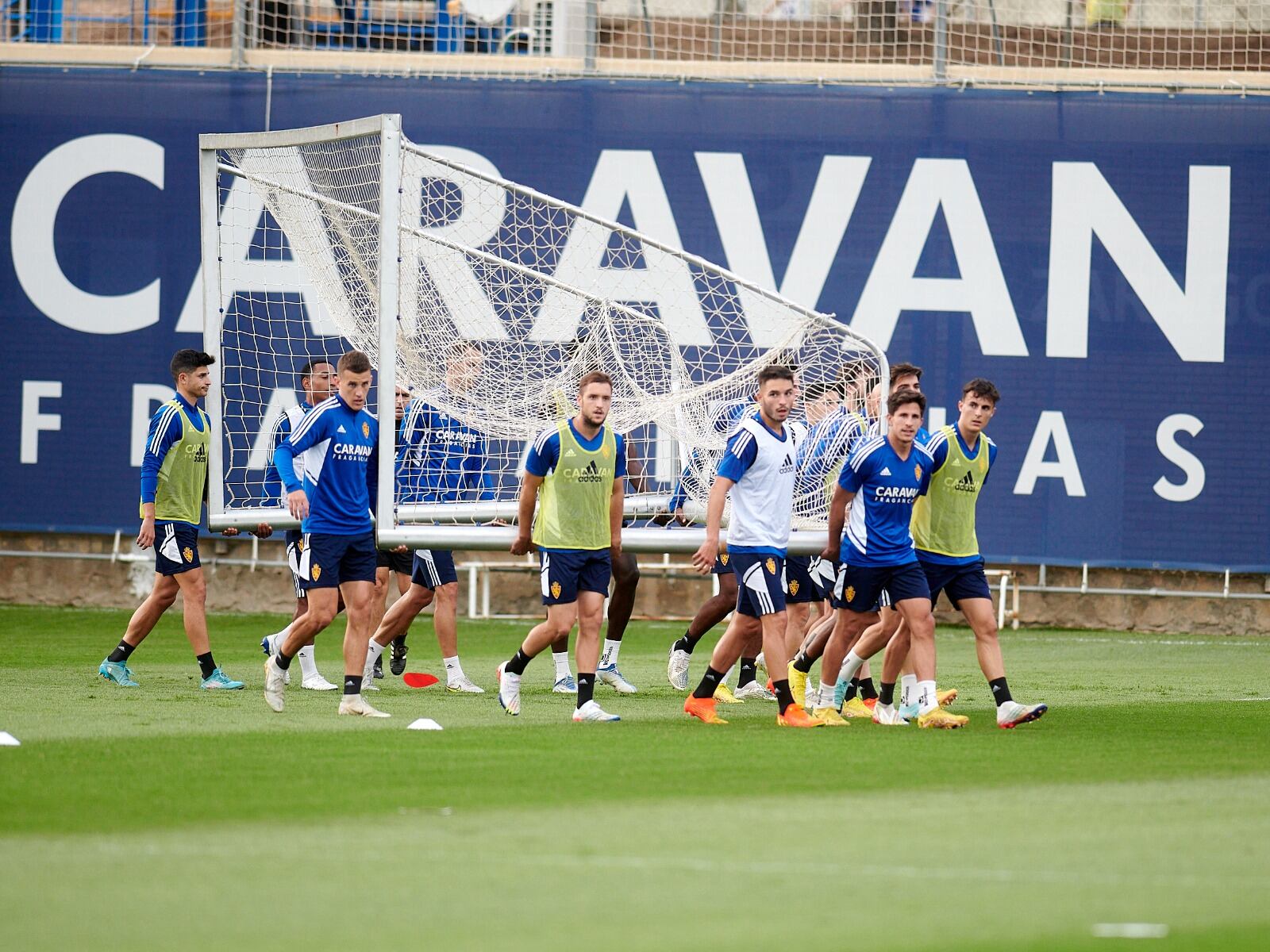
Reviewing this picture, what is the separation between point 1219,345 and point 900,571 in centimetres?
965

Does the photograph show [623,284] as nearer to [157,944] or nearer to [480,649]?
[480,649]

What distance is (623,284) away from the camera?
15.6 meters

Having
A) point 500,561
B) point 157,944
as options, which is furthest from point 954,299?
point 157,944

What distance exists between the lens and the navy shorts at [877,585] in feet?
34.9

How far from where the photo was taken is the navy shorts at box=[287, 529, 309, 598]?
1255cm

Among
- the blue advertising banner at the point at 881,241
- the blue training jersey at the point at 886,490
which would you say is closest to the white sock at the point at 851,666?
the blue training jersey at the point at 886,490

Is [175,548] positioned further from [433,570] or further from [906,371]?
[906,371]

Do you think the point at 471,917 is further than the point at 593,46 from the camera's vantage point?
No

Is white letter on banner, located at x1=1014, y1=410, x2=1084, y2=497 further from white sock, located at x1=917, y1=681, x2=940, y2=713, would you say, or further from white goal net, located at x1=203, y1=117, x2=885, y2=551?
white sock, located at x1=917, y1=681, x2=940, y2=713

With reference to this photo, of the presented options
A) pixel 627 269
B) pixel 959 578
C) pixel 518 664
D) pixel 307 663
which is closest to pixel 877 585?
pixel 959 578

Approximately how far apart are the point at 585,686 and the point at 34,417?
1114cm

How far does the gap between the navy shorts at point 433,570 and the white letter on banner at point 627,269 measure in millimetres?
2249

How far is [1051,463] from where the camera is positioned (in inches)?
747

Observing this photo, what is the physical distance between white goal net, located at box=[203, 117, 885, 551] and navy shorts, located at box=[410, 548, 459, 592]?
10.3 inches
